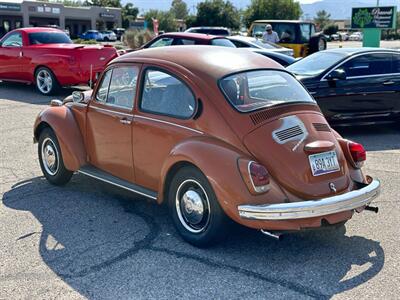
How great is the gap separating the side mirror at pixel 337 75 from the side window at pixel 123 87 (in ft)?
15.3

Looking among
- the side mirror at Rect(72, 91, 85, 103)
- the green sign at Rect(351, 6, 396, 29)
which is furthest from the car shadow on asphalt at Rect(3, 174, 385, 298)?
the green sign at Rect(351, 6, 396, 29)

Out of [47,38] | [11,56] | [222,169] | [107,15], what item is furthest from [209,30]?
[107,15]

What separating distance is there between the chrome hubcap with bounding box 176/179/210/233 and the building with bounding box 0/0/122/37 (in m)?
50.1

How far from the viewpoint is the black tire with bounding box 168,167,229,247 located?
4.18 metres

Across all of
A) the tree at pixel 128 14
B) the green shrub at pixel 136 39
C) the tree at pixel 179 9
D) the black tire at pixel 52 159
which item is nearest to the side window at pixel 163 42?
the black tire at pixel 52 159

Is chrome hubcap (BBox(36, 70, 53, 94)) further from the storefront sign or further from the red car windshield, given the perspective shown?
the storefront sign

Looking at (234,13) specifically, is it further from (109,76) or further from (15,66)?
(109,76)

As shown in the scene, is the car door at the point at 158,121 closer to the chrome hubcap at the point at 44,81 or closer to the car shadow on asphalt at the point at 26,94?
the car shadow on asphalt at the point at 26,94

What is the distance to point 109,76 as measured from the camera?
553 centimetres

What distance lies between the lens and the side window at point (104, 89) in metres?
5.50

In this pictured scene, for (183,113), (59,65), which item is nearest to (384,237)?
(183,113)

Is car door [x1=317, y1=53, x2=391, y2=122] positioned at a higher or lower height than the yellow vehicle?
lower

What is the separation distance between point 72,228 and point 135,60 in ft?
5.82

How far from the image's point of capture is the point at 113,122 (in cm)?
524
